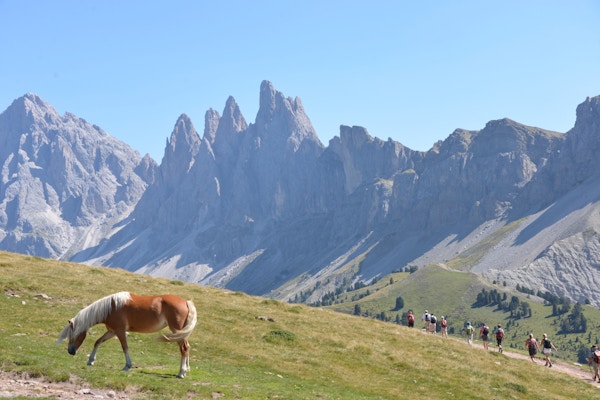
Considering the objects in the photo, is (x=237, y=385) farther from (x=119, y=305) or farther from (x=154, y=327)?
(x=119, y=305)

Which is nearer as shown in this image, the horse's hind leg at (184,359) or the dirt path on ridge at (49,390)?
the dirt path on ridge at (49,390)

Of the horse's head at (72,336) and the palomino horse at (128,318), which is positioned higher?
the palomino horse at (128,318)

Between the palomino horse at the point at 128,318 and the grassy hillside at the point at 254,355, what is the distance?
1383 mm

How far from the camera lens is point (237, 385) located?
2784 cm

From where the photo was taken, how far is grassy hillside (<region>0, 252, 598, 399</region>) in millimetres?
26984

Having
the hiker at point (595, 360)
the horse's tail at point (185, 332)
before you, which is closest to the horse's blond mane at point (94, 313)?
the horse's tail at point (185, 332)

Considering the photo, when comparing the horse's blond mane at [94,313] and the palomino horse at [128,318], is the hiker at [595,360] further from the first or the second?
the horse's blond mane at [94,313]

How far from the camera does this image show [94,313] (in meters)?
26.5

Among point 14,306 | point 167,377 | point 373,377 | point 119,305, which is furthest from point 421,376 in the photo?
point 14,306

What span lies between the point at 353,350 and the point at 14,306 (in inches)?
960

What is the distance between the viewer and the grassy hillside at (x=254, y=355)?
2698cm

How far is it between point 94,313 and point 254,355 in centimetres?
1348

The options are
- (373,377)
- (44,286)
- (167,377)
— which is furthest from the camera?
(44,286)

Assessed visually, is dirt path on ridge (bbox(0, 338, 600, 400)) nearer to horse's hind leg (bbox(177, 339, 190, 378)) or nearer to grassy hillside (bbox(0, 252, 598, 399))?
grassy hillside (bbox(0, 252, 598, 399))
